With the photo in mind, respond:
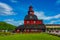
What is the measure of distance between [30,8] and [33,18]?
601 centimetres

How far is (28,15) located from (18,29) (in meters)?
11.8

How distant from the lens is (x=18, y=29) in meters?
69.9

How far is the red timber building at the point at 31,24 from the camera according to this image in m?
70.2

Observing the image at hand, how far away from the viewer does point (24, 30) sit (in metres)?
70.3

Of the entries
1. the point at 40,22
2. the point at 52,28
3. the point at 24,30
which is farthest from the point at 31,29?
the point at 52,28

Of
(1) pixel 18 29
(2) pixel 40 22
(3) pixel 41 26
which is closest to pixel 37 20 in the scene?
(2) pixel 40 22

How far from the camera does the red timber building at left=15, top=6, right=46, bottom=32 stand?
230 feet

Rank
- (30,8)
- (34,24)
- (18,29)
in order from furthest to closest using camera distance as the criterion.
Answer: (30,8), (34,24), (18,29)

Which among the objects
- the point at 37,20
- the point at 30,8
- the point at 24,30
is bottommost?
the point at 24,30

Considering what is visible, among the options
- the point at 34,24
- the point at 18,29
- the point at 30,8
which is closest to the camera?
the point at 18,29

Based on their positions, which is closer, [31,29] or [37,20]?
[31,29]

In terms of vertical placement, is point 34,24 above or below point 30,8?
below

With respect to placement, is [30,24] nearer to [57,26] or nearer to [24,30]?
[24,30]

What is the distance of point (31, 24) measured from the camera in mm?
75125
